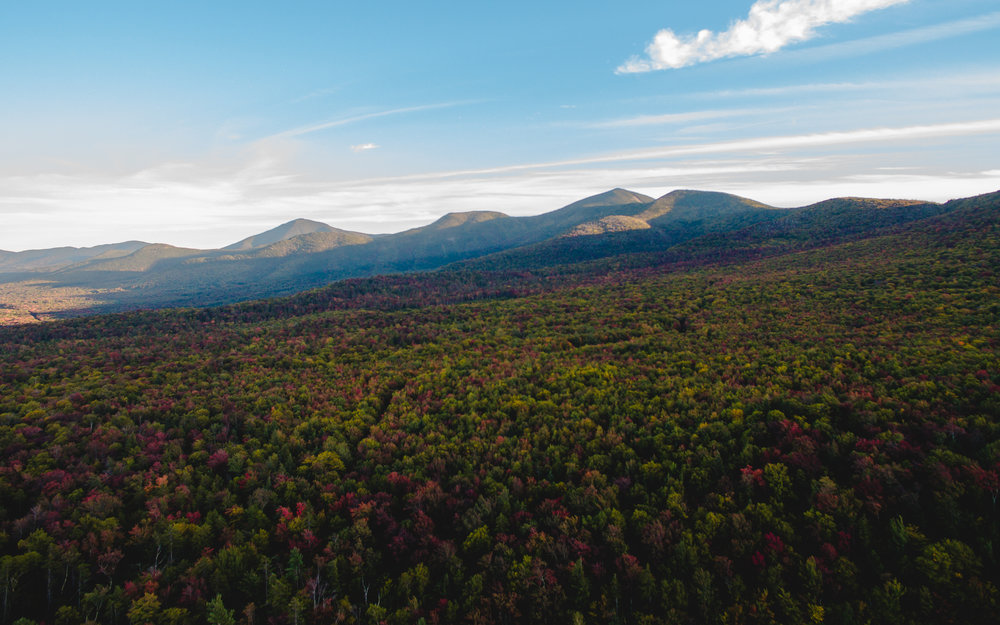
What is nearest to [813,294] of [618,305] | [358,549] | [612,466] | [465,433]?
[618,305]

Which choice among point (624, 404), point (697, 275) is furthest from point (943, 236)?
point (624, 404)

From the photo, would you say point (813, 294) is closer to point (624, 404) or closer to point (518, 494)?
point (624, 404)

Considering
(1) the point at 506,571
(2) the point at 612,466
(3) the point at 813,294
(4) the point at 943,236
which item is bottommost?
(1) the point at 506,571

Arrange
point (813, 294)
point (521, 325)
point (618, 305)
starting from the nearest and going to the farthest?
point (813, 294), point (521, 325), point (618, 305)

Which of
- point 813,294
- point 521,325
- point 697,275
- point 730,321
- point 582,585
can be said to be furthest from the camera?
point 697,275

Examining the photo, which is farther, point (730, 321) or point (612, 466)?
point (730, 321)

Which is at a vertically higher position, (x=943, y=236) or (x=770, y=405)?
(x=943, y=236)

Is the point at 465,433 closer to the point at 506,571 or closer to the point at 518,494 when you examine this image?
the point at 518,494
